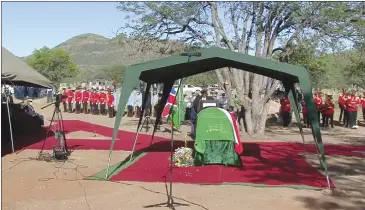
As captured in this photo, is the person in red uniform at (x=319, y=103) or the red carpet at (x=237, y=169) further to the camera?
the person in red uniform at (x=319, y=103)

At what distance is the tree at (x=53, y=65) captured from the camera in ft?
216

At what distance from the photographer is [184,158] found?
995 centimetres

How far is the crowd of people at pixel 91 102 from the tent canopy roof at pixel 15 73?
38.4ft

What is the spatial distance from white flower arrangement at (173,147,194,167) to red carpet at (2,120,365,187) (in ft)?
0.88

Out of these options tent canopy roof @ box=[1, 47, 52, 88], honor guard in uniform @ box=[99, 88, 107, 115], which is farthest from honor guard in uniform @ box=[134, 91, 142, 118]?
tent canopy roof @ box=[1, 47, 52, 88]


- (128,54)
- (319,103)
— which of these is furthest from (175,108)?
(319,103)

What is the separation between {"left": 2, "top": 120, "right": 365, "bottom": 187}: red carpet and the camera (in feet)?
27.8

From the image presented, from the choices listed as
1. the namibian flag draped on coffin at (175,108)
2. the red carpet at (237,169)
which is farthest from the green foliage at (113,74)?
the red carpet at (237,169)

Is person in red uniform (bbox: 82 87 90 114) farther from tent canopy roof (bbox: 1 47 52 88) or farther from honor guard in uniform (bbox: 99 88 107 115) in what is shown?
tent canopy roof (bbox: 1 47 52 88)

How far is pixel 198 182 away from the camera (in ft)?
26.9

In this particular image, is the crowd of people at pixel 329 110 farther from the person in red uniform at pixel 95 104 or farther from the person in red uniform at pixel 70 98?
the person in red uniform at pixel 70 98

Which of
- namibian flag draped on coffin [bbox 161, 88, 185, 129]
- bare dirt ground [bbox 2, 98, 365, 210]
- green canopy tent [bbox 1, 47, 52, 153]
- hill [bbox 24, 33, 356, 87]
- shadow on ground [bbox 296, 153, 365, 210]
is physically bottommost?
bare dirt ground [bbox 2, 98, 365, 210]

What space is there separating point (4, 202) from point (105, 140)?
26.2 ft

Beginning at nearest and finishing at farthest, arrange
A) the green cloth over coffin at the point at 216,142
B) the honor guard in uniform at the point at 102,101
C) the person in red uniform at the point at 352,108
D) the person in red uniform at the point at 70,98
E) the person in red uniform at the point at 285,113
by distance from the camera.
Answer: the green cloth over coffin at the point at 216,142
the person in red uniform at the point at 352,108
the person in red uniform at the point at 285,113
the honor guard in uniform at the point at 102,101
the person in red uniform at the point at 70,98
